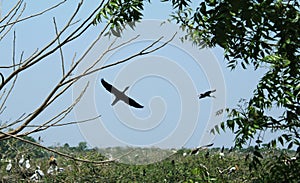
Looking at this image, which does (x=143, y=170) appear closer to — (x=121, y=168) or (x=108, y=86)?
(x=121, y=168)

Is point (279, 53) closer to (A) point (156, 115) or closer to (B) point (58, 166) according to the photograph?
(A) point (156, 115)

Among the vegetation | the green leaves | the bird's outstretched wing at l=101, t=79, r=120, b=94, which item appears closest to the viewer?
the bird's outstretched wing at l=101, t=79, r=120, b=94

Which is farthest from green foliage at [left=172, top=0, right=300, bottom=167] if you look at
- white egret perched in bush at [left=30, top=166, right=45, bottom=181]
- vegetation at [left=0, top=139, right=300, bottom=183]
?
white egret perched in bush at [left=30, top=166, right=45, bottom=181]

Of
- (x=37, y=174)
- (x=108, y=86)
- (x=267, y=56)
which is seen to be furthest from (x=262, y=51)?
(x=37, y=174)

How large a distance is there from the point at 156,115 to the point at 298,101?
0.51 m

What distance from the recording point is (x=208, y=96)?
5.08 ft

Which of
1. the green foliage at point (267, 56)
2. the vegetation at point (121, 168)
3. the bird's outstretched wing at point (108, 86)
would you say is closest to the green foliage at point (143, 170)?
the vegetation at point (121, 168)

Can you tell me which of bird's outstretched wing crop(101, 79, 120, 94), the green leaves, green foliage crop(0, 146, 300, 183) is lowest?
bird's outstretched wing crop(101, 79, 120, 94)

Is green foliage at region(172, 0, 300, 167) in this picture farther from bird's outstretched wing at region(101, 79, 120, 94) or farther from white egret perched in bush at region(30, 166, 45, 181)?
white egret perched in bush at region(30, 166, 45, 181)

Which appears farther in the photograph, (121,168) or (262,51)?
(121,168)

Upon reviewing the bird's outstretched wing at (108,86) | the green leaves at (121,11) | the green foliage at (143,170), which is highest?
the green foliage at (143,170)

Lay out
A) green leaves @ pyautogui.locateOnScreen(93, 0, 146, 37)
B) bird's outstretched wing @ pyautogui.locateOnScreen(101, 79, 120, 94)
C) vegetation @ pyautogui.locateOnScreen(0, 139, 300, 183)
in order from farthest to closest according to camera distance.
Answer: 1. vegetation @ pyautogui.locateOnScreen(0, 139, 300, 183)
2. green leaves @ pyautogui.locateOnScreen(93, 0, 146, 37)
3. bird's outstretched wing @ pyautogui.locateOnScreen(101, 79, 120, 94)

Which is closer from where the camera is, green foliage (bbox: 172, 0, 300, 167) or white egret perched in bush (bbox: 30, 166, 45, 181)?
green foliage (bbox: 172, 0, 300, 167)

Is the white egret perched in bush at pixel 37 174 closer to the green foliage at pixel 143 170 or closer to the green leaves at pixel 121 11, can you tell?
the green foliage at pixel 143 170
